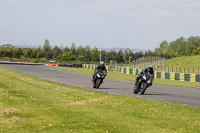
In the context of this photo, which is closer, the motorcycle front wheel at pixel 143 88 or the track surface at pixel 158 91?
the track surface at pixel 158 91

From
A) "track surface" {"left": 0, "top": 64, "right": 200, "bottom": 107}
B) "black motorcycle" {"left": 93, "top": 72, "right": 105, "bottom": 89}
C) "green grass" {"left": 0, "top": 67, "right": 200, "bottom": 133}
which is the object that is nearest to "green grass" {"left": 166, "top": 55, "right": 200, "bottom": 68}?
"track surface" {"left": 0, "top": 64, "right": 200, "bottom": 107}

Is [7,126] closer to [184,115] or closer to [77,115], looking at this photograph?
[77,115]

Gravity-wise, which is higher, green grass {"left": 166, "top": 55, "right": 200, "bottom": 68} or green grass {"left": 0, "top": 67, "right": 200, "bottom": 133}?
green grass {"left": 166, "top": 55, "right": 200, "bottom": 68}

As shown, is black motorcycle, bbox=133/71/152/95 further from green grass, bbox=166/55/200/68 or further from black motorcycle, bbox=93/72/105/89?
green grass, bbox=166/55/200/68

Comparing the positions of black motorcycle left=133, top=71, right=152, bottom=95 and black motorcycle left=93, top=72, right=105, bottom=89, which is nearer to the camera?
black motorcycle left=133, top=71, right=152, bottom=95

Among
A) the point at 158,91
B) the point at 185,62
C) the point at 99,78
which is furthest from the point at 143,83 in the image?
the point at 185,62

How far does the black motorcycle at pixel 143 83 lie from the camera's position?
19891 mm

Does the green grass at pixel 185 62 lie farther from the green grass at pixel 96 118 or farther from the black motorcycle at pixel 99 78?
the green grass at pixel 96 118

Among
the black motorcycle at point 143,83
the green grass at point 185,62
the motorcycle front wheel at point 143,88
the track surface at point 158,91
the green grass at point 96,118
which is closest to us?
the green grass at point 96,118

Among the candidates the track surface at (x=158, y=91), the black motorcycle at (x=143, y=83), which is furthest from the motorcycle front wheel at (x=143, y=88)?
the track surface at (x=158, y=91)

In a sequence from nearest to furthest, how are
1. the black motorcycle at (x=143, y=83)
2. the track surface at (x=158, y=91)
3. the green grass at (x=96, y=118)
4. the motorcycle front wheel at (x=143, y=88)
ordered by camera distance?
1. the green grass at (x=96, y=118)
2. the track surface at (x=158, y=91)
3. the black motorcycle at (x=143, y=83)
4. the motorcycle front wheel at (x=143, y=88)

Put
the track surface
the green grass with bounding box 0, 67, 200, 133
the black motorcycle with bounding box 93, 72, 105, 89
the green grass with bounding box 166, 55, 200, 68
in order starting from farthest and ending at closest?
the green grass with bounding box 166, 55, 200, 68
the black motorcycle with bounding box 93, 72, 105, 89
the track surface
the green grass with bounding box 0, 67, 200, 133

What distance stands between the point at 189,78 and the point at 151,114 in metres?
30.8

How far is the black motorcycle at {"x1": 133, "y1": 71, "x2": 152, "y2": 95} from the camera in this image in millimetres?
19891
